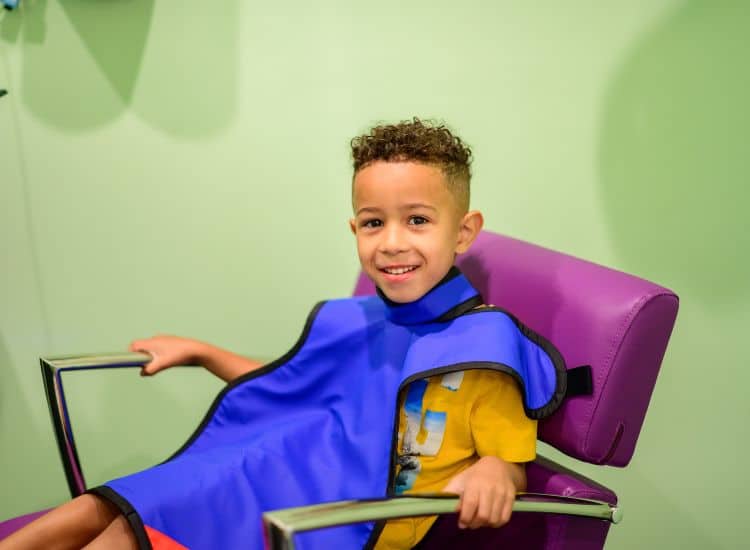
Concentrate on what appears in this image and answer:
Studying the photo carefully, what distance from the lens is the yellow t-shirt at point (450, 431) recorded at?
3.65ft

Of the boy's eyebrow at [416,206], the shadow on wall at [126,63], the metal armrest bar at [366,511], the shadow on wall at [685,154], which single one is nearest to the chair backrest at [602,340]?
the metal armrest bar at [366,511]

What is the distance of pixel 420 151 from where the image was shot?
1179mm

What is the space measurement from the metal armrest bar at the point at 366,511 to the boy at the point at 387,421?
5 centimetres

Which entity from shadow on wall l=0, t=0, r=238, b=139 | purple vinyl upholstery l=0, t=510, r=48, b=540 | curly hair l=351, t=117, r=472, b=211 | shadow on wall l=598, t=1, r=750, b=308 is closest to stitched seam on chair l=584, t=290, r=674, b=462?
curly hair l=351, t=117, r=472, b=211

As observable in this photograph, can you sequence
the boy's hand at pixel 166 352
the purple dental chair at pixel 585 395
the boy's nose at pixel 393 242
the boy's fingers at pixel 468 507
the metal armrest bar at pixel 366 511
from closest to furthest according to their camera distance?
1. the metal armrest bar at pixel 366 511
2. the boy's fingers at pixel 468 507
3. the purple dental chair at pixel 585 395
4. the boy's nose at pixel 393 242
5. the boy's hand at pixel 166 352

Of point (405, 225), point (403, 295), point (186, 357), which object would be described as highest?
point (405, 225)

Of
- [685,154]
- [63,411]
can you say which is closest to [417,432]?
[63,411]

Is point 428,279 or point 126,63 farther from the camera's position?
point 126,63

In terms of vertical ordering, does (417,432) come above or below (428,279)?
below

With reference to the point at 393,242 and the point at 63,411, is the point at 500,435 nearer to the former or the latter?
the point at 393,242

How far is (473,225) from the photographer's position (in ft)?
4.11

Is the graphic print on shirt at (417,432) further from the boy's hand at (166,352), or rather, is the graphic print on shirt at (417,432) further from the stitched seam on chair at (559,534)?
the boy's hand at (166,352)

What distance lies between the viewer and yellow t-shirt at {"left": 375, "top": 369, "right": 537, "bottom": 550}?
111cm

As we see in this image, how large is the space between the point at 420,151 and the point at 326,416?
0.45m
